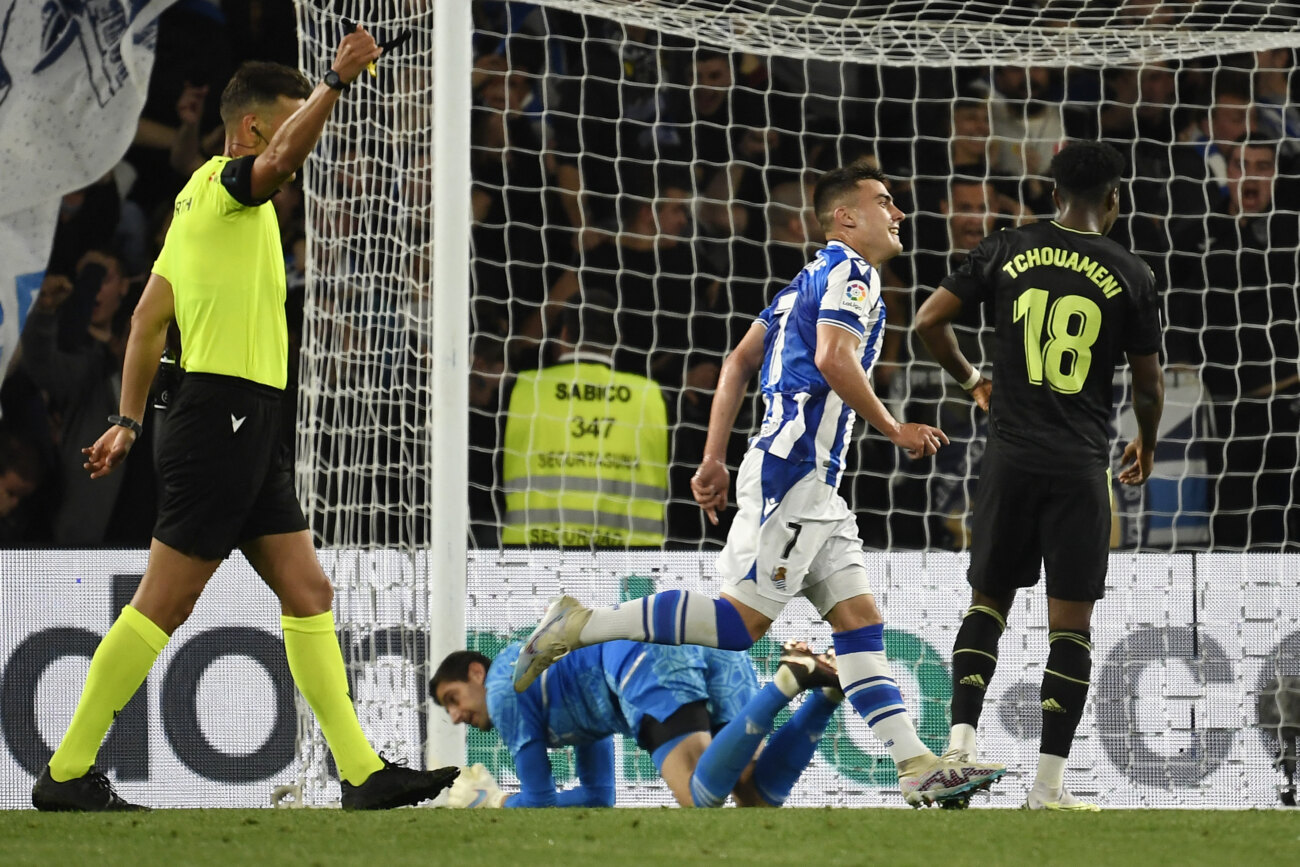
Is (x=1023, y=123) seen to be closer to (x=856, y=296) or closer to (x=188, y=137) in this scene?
(x=188, y=137)

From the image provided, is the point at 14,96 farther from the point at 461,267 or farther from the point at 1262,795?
the point at 1262,795

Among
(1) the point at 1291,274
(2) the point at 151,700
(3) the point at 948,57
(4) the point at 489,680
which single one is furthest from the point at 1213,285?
(2) the point at 151,700

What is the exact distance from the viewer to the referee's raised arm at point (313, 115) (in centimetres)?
344

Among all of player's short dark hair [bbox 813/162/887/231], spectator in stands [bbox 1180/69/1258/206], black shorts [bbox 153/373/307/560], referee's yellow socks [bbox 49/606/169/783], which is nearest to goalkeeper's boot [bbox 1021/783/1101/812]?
player's short dark hair [bbox 813/162/887/231]

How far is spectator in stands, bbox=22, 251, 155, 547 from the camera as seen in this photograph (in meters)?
7.14

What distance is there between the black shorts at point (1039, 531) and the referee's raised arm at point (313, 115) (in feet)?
5.83

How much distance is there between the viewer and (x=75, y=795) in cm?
365

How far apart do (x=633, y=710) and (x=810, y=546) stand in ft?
3.43

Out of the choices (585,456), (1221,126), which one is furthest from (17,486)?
(1221,126)

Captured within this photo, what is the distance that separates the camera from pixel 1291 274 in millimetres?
7727

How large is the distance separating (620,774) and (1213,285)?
3.67 metres

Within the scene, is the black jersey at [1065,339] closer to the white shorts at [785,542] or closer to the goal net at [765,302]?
the white shorts at [785,542]

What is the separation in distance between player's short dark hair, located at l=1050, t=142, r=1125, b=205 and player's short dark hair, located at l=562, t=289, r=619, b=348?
347 cm

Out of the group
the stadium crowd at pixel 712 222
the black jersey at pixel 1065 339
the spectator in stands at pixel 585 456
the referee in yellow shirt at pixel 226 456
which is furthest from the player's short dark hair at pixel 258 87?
the stadium crowd at pixel 712 222
